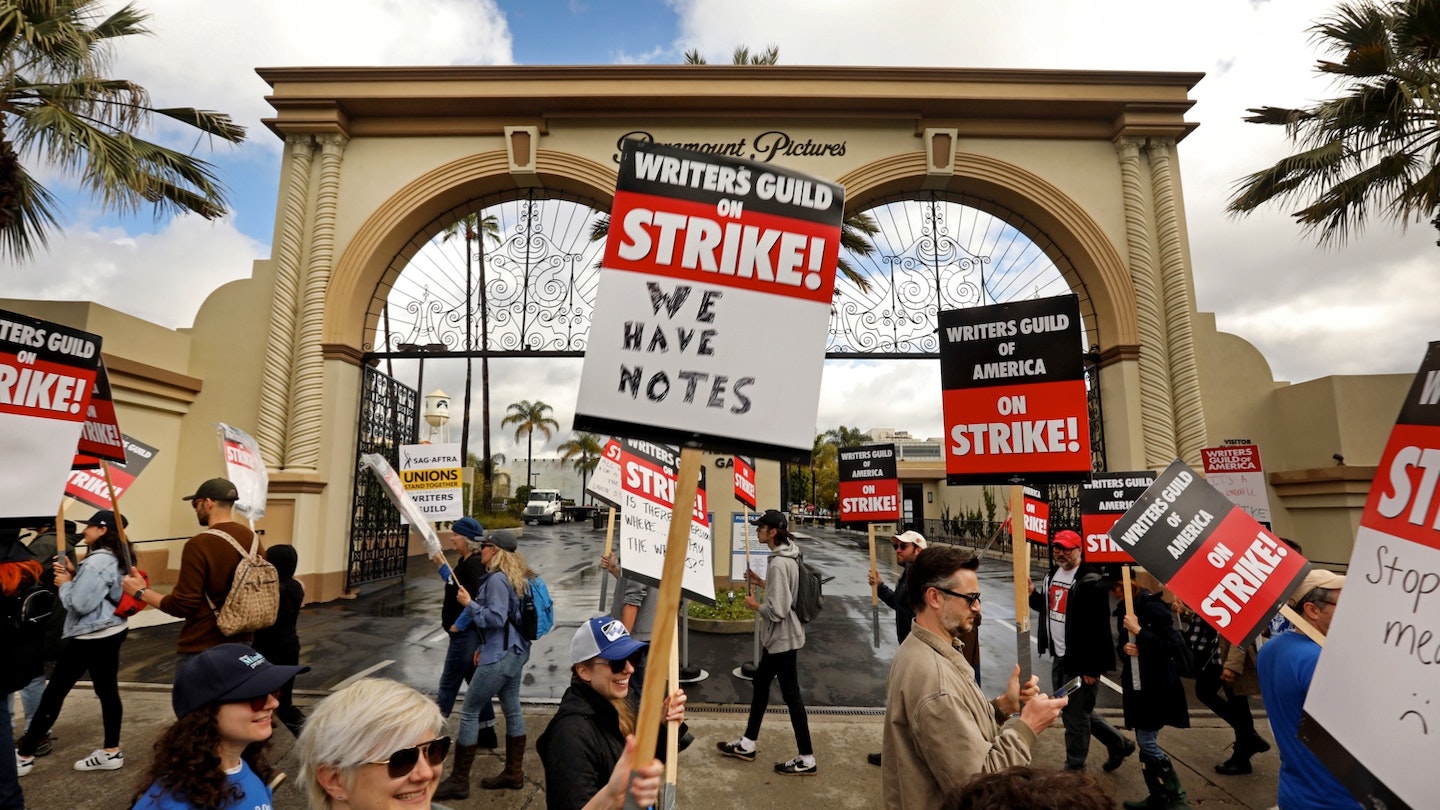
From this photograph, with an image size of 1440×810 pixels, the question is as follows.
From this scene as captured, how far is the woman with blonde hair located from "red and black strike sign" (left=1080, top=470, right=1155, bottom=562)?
197 inches

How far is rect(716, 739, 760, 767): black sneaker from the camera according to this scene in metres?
5.19

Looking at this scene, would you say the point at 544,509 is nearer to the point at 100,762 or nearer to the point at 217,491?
the point at 100,762

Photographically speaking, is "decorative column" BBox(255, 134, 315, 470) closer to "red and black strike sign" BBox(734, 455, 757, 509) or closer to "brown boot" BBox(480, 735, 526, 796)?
"red and black strike sign" BBox(734, 455, 757, 509)

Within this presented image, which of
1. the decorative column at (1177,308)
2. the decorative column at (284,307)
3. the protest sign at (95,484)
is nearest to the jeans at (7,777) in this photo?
the protest sign at (95,484)

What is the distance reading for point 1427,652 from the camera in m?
1.46

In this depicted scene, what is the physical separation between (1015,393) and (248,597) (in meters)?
4.57

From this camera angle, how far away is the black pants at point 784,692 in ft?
16.2

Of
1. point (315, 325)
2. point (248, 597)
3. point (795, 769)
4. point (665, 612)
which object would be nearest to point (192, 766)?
point (665, 612)

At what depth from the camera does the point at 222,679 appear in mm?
2062

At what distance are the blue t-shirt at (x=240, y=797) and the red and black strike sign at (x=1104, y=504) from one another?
6263 mm

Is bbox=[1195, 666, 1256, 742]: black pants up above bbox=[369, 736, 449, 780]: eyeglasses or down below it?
below

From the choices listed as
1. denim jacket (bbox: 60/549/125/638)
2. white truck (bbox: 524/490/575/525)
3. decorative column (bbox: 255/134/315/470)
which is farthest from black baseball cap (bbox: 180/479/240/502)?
white truck (bbox: 524/490/575/525)

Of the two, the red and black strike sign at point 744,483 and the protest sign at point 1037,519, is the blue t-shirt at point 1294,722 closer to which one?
the protest sign at point 1037,519

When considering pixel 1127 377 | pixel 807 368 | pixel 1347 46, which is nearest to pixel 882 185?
pixel 1127 377
